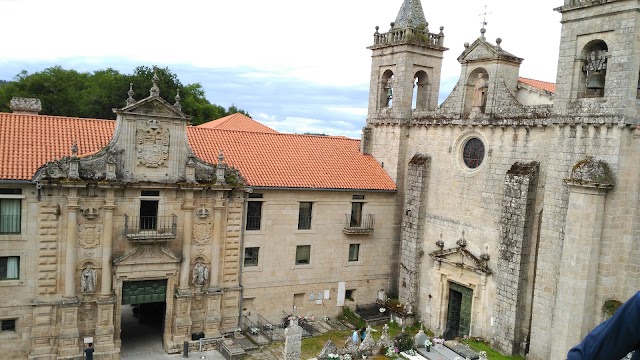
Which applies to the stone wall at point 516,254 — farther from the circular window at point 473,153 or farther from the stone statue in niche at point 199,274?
the stone statue in niche at point 199,274

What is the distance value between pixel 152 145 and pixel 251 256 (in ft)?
25.7

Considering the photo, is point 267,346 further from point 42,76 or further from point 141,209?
point 42,76

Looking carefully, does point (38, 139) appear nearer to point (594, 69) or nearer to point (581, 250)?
point (581, 250)

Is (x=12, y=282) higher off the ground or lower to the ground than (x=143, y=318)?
higher

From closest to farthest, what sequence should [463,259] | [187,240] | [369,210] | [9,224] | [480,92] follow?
[9,224] → [187,240] → [480,92] → [463,259] → [369,210]

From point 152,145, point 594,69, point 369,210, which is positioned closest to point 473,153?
point 369,210

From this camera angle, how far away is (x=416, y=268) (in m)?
30.0

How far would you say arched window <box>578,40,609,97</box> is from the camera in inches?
823

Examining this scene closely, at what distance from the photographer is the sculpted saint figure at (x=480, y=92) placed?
2638 centimetres

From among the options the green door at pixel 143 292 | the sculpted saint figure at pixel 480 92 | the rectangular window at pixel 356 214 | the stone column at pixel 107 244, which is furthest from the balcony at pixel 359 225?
the stone column at pixel 107 244

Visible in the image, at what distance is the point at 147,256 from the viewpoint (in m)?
24.1

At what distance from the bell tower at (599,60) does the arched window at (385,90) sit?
40.3ft

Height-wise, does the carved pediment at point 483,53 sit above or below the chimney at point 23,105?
above

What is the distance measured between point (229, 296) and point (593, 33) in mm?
20572
